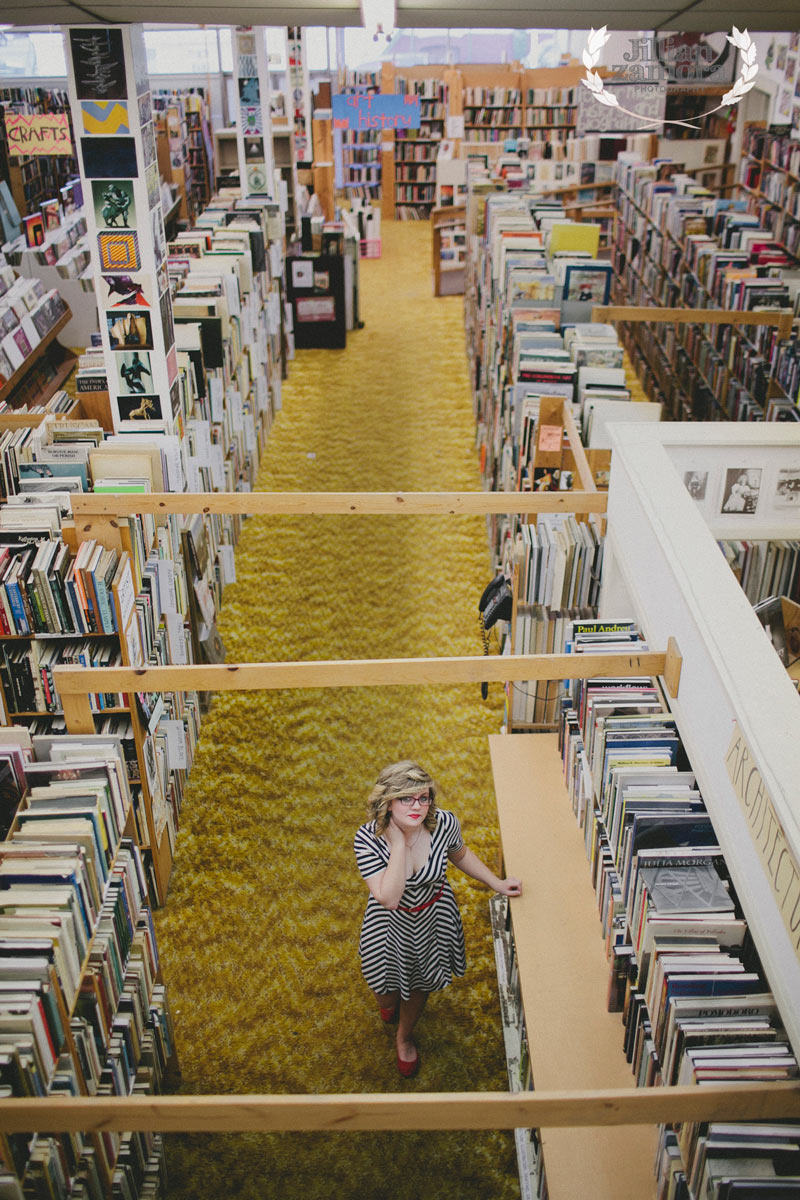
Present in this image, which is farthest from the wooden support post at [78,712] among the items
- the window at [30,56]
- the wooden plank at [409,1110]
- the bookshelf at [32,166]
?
the window at [30,56]

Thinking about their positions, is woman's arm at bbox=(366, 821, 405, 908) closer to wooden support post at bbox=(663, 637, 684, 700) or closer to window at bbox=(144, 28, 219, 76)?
wooden support post at bbox=(663, 637, 684, 700)

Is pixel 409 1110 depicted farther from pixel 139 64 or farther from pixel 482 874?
pixel 139 64

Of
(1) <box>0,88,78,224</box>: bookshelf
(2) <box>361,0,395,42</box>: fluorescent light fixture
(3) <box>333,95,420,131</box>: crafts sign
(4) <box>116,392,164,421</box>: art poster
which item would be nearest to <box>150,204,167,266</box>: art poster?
(4) <box>116,392,164,421</box>: art poster

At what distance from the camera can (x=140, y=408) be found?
5.13 m

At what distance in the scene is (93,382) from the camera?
5273 millimetres

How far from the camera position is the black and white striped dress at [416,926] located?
3.11m

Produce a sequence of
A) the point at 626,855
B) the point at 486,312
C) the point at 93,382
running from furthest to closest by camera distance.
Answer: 1. the point at 486,312
2. the point at 93,382
3. the point at 626,855

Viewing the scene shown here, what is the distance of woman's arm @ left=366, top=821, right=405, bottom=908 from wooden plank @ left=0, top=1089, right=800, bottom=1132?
1.23 m

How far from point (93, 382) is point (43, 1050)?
3.79 m

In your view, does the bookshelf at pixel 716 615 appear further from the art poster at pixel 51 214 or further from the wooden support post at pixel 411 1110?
the art poster at pixel 51 214

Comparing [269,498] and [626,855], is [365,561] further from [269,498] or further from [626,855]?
[626,855]

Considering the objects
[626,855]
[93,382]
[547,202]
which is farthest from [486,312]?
[626,855]

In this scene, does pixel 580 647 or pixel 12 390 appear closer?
pixel 580 647

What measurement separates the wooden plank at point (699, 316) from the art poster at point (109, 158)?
9.74 ft
